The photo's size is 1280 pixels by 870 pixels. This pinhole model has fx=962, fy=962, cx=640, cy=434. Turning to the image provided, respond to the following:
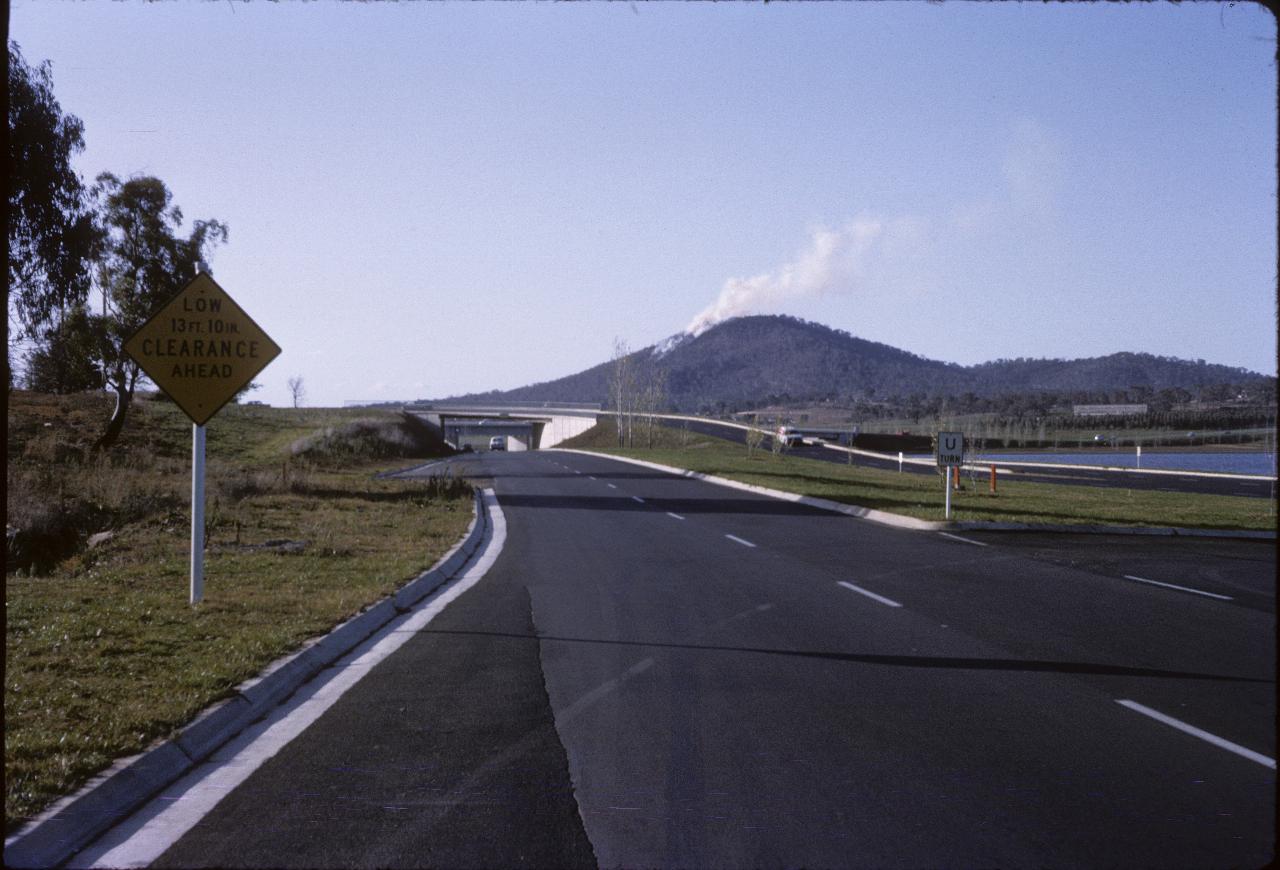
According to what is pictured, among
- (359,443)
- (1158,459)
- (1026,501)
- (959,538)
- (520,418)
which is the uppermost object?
(520,418)

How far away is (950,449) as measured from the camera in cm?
2305

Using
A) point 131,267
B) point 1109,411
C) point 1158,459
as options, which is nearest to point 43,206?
point 131,267

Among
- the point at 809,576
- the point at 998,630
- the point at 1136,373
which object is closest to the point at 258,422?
the point at 809,576

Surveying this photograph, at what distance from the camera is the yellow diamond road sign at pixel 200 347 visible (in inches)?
402

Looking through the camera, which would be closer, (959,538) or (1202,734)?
(1202,734)

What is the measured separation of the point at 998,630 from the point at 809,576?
400cm

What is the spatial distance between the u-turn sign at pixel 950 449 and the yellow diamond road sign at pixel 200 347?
55.1 ft

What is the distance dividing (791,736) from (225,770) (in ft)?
11.2

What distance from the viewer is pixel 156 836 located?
4.60 meters

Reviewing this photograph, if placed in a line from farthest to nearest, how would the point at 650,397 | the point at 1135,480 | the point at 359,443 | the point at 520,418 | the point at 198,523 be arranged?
the point at 520,418 → the point at 650,397 → the point at 359,443 → the point at 1135,480 → the point at 198,523

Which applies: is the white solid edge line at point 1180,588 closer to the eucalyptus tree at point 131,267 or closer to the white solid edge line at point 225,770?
the white solid edge line at point 225,770

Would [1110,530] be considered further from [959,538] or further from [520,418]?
[520,418]

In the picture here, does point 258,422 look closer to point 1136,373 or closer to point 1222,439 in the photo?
point 1222,439

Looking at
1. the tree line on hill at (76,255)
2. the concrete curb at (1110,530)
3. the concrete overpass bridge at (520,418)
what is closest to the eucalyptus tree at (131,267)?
the tree line on hill at (76,255)
